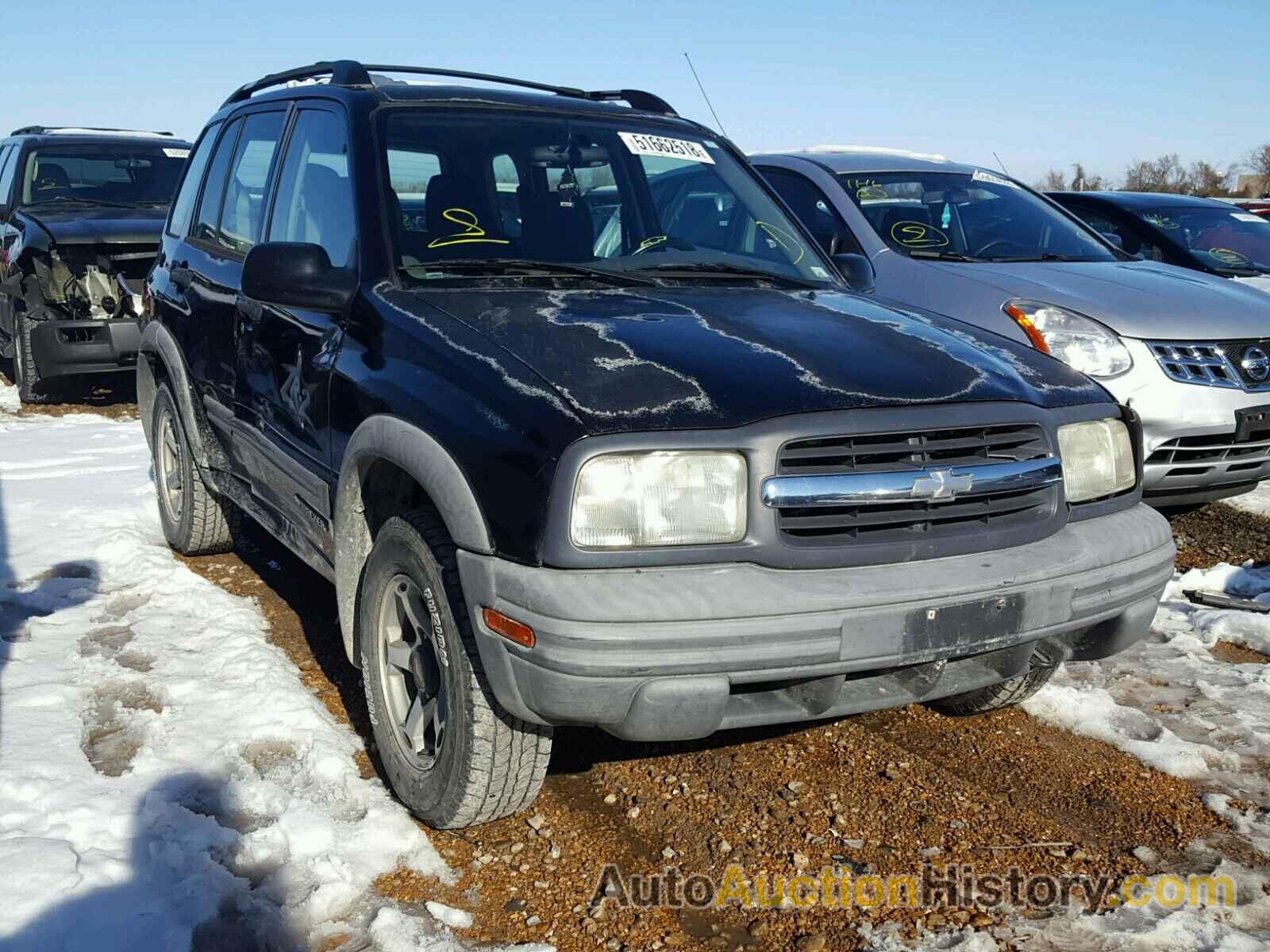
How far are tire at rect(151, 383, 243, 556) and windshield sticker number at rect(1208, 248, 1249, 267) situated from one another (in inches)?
273

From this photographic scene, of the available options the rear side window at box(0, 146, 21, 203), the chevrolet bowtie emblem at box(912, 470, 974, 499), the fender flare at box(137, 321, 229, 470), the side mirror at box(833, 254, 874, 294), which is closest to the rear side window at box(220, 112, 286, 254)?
the fender flare at box(137, 321, 229, 470)

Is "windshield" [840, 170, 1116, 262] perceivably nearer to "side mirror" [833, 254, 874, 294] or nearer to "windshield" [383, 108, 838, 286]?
"side mirror" [833, 254, 874, 294]

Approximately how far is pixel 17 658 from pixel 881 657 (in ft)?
10.3

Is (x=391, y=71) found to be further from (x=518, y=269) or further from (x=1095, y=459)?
(x=1095, y=459)

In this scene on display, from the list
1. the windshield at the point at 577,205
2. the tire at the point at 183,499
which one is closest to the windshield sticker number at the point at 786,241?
the windshield at the point at 577,205

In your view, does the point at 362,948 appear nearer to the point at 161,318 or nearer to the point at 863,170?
the point at 161,318

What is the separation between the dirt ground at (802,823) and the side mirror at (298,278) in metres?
1.35

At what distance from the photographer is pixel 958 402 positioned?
286 centimetres

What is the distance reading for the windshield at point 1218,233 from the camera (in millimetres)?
8570

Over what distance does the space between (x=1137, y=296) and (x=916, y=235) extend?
1.21 m

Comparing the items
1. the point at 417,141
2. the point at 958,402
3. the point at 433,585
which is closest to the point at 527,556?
the point at 433,585

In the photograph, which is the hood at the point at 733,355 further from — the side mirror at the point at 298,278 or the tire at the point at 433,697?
the tire at the point at 433,697

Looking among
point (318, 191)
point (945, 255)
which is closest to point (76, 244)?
point (318, 191)

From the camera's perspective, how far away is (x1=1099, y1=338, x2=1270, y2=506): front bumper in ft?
17.2
